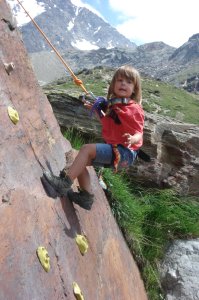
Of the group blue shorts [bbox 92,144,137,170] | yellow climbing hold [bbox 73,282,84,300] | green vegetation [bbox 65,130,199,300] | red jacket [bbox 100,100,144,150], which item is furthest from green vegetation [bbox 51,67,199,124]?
yellow climbing hold [bbox 73,282,84,300]

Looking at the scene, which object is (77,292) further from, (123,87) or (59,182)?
(123,87)

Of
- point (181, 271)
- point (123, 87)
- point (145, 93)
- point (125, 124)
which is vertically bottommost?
point (145, 93)

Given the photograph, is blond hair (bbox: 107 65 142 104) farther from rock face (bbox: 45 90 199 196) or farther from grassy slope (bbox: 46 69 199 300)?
rock face (bbox: 45 90 199 196)

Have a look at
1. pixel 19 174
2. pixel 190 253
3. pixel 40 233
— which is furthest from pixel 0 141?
pixel 190 253

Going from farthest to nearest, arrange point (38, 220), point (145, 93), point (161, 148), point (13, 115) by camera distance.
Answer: point (145, 93) → point (161, 148) → point (13, 115) → point (38, 220)

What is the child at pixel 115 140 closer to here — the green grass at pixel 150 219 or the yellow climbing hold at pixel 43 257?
the yellow climbing hold at pixel 43 257

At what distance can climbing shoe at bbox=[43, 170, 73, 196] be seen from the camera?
191 inches

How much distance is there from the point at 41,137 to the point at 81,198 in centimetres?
91

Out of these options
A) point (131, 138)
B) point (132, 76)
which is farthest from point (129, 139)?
point (132, 76)

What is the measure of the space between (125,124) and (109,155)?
432 mm

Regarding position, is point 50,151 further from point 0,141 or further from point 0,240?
point 0,240

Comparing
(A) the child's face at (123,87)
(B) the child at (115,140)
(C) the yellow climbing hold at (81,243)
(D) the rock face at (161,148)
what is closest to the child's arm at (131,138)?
(B) the child at (115,140)

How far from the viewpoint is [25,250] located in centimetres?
377

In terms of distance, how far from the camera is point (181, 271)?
7.52 meters
